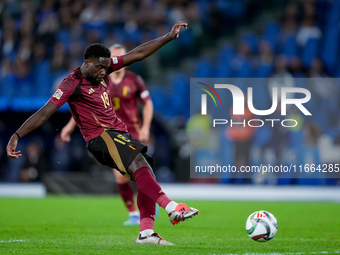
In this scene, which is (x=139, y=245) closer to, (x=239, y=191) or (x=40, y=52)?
(x=239, y=191)

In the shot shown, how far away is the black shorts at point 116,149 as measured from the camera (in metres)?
4.51

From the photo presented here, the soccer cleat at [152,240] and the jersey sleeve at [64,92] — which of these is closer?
the jersey sleeve at [64,92]

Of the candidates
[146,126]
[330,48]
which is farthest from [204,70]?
[146,126]

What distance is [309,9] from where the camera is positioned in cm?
1565

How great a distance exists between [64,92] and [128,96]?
2.62 metres

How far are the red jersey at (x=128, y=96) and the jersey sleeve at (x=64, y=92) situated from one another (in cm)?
247

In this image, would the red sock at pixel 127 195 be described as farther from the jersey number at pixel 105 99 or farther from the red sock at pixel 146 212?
the jersey number at pixel 105 99

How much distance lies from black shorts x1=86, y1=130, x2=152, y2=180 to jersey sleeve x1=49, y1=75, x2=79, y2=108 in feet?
1.58

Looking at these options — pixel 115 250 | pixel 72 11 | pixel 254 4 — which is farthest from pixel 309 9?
pixel 115 250

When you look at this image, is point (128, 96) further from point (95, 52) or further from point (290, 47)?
point (290, 47)

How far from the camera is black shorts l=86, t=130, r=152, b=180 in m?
4.51

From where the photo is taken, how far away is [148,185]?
14.5 ft

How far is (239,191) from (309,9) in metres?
6.53

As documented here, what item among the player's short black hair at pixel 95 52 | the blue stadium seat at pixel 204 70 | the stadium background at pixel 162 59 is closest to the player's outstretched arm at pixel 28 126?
the player's short black hair at pixel 95 52
